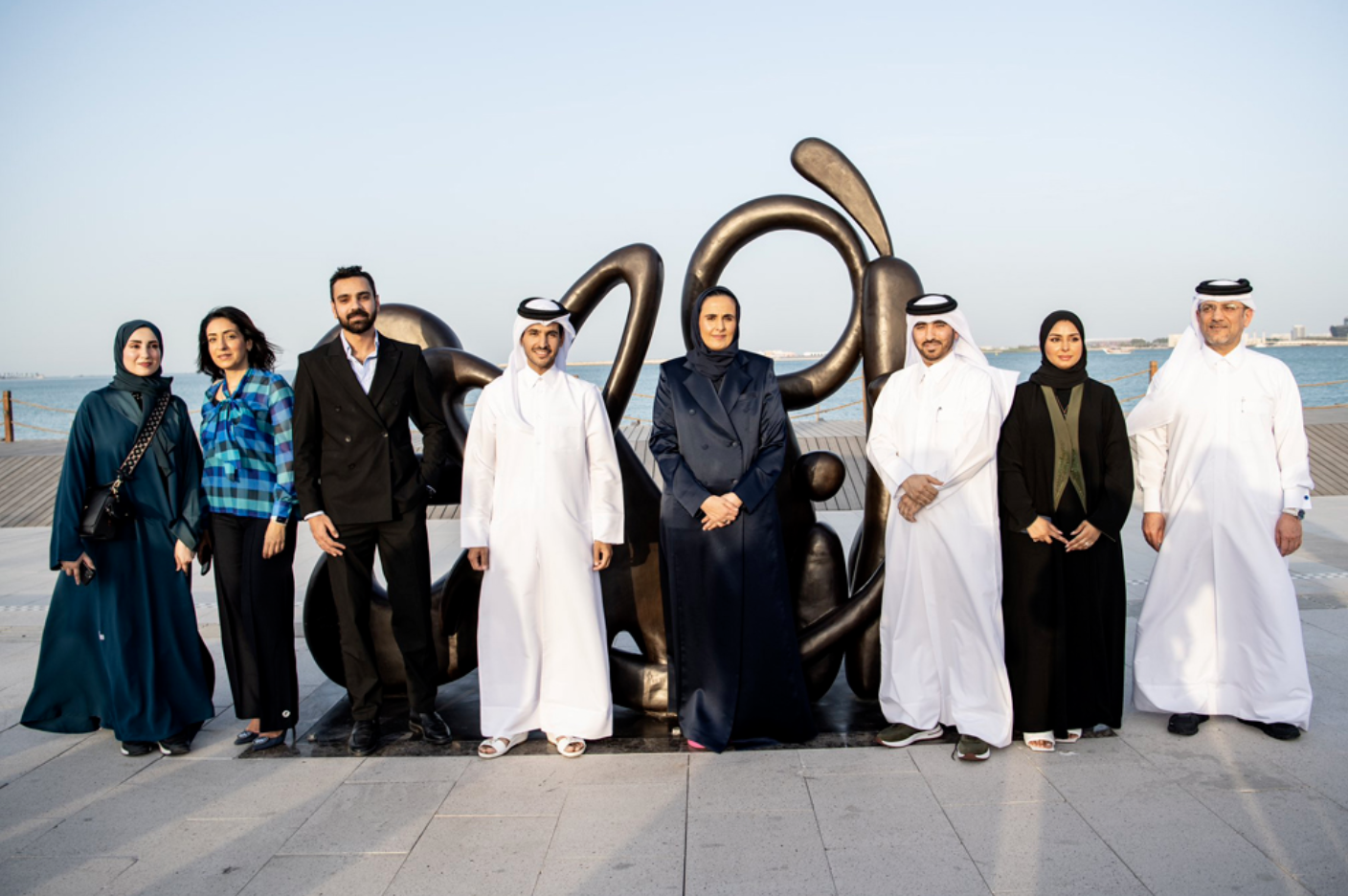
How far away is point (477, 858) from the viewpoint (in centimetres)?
261

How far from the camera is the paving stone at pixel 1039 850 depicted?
93.7 inches

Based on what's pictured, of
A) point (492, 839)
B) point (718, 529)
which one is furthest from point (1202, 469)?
point (492, 839)

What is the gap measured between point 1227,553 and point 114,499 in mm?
4044

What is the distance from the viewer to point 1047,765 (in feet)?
10.3

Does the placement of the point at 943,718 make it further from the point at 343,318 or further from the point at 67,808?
the point at 67,808

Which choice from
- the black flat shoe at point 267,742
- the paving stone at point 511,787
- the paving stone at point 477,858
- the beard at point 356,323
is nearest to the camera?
the paving stone at point 477,858

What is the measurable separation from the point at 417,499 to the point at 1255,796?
2.88m

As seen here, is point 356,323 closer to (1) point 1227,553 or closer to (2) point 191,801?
(2) point 191,801

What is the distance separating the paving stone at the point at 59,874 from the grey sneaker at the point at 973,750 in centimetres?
255

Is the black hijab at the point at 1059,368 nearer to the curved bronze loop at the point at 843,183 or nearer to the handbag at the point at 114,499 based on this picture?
the curved bronze loop at the point at 843,183

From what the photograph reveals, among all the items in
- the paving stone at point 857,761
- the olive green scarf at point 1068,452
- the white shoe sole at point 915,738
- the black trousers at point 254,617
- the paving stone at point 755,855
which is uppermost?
the olive green scarf at point 1068,452

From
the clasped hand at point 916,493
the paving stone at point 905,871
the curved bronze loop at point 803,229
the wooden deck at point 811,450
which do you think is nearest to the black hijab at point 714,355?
the curved bronze loop at point 803,229

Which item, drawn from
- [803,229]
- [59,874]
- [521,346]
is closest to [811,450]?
[803,229]

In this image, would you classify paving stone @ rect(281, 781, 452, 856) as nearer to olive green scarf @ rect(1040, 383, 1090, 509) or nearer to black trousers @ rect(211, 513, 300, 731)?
black trousers @ rect(211, 513, 300, 731)
